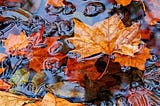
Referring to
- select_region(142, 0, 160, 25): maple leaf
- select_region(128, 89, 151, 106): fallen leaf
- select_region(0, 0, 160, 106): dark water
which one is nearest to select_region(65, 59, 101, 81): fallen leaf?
select_region(0, 0, 160, 106): dark water

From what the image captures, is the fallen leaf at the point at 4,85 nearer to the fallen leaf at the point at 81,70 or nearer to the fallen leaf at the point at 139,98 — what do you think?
the fallen leaf at the point at 81,70

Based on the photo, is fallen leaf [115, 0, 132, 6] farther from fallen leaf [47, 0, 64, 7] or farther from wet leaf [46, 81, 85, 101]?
wet leaf [46, 81, 85, 101]

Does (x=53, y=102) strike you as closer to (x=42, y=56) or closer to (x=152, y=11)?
(x=42, y=56)

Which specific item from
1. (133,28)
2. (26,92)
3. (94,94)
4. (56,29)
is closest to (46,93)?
(26,92)

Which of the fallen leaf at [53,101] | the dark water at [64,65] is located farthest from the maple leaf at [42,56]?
the fallen leaf at [53,101]

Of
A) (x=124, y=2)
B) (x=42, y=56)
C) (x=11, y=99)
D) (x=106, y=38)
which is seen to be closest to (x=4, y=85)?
(x=11, y=99)
